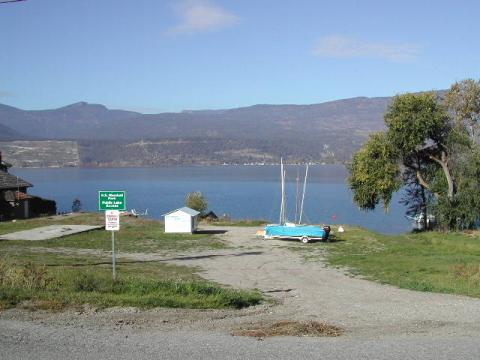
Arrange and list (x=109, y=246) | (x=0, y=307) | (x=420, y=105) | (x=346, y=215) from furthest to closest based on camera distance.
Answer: (x=346, y=215) < (x=420, y=105) < (x=109, y=246) < (x=0, y=307)

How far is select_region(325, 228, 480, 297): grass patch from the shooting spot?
1775 cm

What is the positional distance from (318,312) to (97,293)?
4.35 m

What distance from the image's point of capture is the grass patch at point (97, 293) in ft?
37.7

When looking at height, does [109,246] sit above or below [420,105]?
below

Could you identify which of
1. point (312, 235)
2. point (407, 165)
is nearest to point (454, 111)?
point (407, 165)

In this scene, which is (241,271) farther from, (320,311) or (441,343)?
(441,343)

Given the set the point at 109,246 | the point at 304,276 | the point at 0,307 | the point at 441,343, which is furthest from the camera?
the point at 109,246

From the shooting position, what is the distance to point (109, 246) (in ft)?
101

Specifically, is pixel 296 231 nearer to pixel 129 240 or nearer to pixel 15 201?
pixel 129 240

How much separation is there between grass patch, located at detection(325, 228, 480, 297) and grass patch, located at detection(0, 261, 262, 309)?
6.34 m

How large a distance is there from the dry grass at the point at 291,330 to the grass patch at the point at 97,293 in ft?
6.24

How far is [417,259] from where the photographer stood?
25.0 meters

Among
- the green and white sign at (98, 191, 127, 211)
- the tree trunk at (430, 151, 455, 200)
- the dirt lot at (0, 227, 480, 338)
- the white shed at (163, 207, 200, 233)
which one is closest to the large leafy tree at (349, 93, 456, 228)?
the tree trunk at (430, 151, 455, 200)

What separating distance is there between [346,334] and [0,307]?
19.1 feet
